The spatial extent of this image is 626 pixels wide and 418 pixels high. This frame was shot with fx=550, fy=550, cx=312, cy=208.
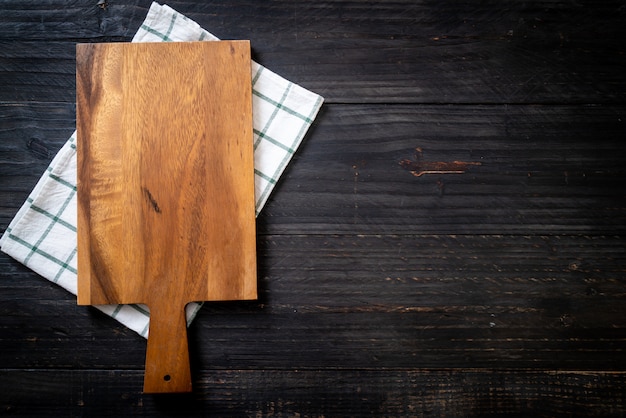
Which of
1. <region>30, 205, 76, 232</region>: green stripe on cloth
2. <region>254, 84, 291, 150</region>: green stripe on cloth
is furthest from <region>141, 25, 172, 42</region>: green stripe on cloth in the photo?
<region>30, 205, 76, 232</region>: green stripe on cloth

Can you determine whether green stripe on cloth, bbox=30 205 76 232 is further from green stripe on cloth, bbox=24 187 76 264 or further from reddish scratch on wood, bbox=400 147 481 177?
reddish scratch on wood, bbox=400 147 481 177

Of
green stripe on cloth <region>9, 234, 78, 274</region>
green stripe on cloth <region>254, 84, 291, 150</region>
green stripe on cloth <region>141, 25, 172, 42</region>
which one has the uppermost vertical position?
green stripe on cloth <region>141, 25, 172, 42</region>

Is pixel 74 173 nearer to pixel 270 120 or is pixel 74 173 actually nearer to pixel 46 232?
pixel 46 232

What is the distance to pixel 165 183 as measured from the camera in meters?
0.70

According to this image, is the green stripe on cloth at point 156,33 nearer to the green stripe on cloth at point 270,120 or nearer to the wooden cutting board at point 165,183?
the wooden cutting board at point 165,183

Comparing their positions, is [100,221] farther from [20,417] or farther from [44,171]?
[20,417]

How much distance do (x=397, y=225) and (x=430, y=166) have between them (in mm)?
92

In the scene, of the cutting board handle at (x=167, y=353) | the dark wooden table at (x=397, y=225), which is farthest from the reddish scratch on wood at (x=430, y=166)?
the cutting board handle at (x=167, y=353)

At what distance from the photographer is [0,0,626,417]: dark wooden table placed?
28.3 inches

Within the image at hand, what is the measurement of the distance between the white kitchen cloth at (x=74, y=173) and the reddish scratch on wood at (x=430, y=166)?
0.15m

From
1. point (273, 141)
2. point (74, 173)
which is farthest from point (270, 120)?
point (74, 173)

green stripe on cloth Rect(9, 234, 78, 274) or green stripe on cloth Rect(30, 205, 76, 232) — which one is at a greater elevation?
green stripe on cloth Rect(30, 205, 76, 232)

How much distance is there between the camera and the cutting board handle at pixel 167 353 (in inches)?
26.9

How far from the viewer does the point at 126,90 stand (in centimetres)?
71
